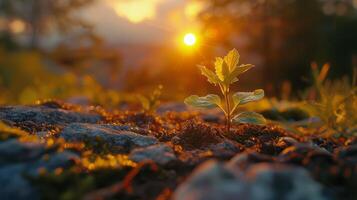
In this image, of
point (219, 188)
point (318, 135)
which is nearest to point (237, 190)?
point (219, 188)

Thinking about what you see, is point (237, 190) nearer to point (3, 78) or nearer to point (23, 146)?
point (23, 146)

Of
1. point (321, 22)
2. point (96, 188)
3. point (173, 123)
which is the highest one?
point (321, 22)

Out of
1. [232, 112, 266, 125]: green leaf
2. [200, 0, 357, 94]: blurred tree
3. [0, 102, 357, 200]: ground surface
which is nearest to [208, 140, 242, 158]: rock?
[0, 102, 357, 200]: ground surface

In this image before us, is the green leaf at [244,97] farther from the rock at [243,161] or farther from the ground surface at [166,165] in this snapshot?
the rock at [243,161]

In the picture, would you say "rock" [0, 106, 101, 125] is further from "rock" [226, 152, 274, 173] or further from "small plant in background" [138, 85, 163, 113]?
"rock" [226, 152, 274, 173]

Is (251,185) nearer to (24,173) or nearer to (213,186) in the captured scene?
(213,186)

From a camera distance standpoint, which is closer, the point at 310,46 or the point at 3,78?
the point at 3,78
